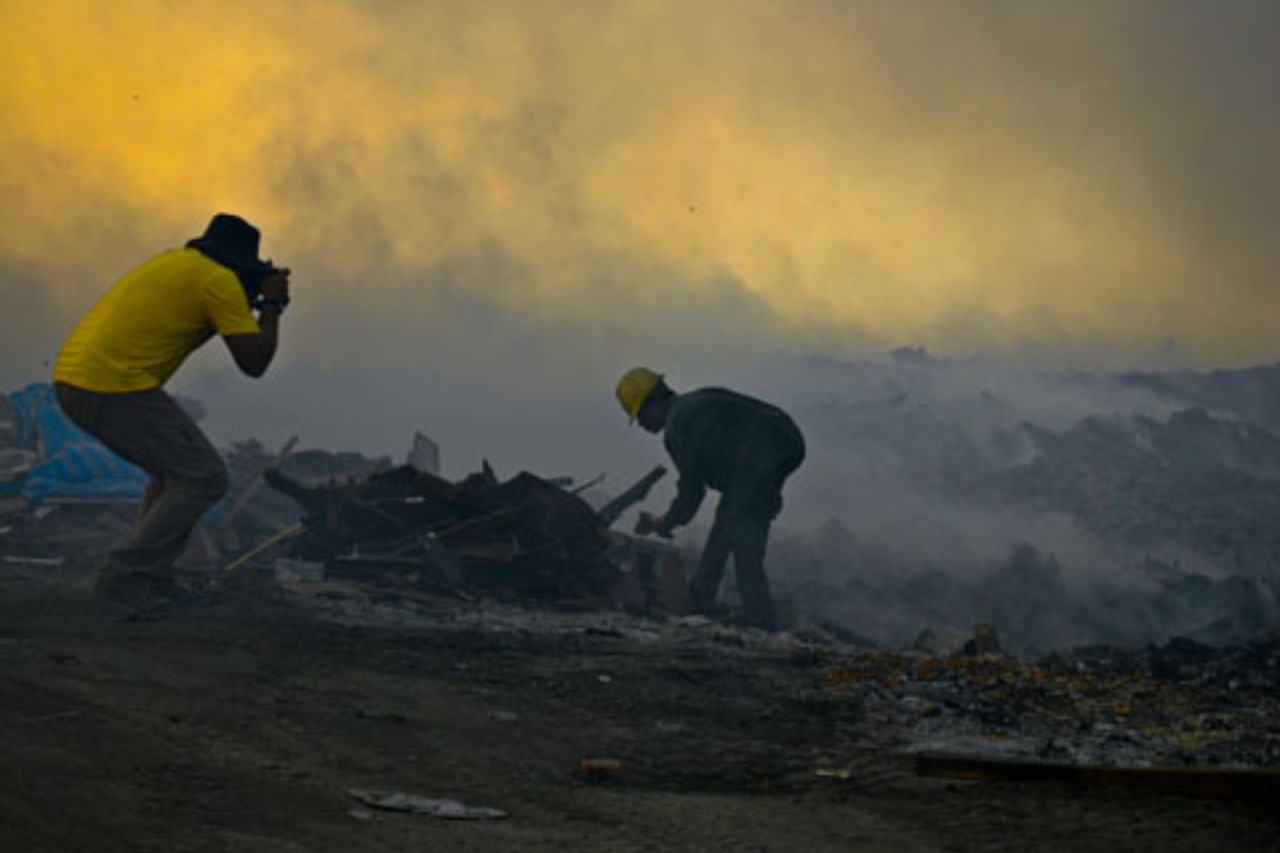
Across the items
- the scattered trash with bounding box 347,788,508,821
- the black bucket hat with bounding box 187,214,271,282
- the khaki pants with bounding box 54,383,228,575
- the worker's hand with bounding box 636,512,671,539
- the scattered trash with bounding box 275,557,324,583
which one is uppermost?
the black bucket hat with bounding box 187,214,271,282

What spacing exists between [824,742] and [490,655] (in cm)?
224

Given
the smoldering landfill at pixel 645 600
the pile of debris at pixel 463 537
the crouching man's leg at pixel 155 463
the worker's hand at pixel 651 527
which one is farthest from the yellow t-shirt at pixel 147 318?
the worker's hand at pixel 651 527

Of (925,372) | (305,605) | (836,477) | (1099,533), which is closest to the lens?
(305,605)

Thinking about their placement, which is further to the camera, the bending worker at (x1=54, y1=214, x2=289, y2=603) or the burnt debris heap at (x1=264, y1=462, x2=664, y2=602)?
the burnt debris heap at (x1=264, y1=462, x2=664, y2=602)

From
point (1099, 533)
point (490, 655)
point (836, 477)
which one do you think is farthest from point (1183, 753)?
point (836, 477)

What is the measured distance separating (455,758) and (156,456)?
3.50m

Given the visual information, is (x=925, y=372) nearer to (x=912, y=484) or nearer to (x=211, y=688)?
(x=912, y=484)

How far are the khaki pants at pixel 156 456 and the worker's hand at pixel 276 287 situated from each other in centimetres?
80

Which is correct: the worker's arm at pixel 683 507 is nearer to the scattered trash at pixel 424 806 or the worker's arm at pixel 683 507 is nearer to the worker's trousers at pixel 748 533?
the worker's trousers at pixel 748 533

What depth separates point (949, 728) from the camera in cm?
479

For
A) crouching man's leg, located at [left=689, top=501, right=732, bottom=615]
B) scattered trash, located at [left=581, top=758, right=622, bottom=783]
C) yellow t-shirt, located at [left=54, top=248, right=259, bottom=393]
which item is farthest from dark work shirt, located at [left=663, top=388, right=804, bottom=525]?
scattered trash, located at [left=581, top=758, right=622, bottom=783]

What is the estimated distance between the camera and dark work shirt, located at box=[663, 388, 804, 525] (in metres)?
9.91

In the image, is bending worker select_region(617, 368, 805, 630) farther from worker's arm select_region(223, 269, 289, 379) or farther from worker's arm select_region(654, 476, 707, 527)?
worker's arm select_region(223, 269, 289, 379)

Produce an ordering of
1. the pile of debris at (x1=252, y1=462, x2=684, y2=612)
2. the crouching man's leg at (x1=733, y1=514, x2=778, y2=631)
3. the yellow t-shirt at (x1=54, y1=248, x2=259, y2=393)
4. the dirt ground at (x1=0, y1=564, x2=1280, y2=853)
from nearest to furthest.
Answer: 1. the dirt ground at (x1=0, y1=564, x2=1280, y2=853)
2. the yellow t-shirt at (x1=54, y1=248, x2=259, y2=393)
3. the pile of debris at (x1=252, y1=462, x2=684, y2=612)
4. the crouching man's leg at (x1=733, y1=514, x2=778, y2=631)
